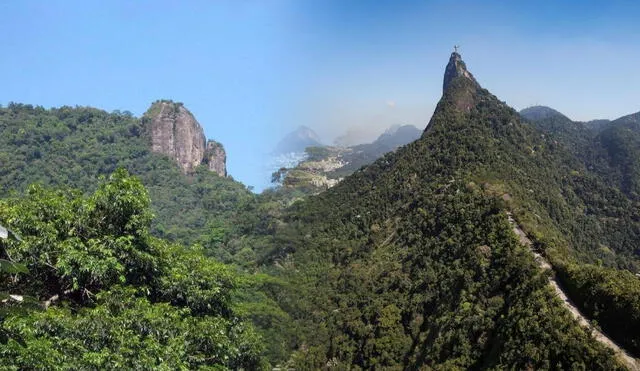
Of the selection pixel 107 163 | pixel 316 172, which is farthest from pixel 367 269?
pixel 316 172

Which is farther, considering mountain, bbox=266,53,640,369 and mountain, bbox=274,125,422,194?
mountain, bbox=274,125,422,194

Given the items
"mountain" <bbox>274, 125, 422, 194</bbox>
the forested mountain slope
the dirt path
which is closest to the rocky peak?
the forested mountain slope

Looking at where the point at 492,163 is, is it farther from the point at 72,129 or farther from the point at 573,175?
the point at 72,129

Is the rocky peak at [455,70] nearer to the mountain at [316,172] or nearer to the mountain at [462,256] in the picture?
the mountain at [462,256]

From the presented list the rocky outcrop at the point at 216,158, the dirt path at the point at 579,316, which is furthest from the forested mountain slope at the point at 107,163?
the dirt path at the point at 579,316

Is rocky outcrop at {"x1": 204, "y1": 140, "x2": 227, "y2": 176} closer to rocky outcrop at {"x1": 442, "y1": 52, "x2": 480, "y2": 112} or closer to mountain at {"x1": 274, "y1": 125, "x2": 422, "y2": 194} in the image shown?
mountain at {"x1": 274, "y1": 125, "x2": 422, "y2": 194}

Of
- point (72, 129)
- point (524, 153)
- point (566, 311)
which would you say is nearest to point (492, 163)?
point (524, 153)
